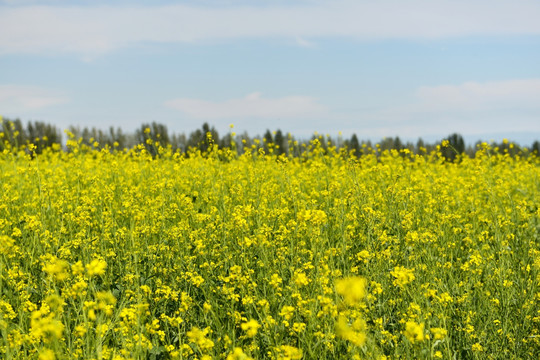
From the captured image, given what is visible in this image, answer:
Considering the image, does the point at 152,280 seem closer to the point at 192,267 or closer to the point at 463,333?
the point at 192,267

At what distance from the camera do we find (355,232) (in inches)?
201

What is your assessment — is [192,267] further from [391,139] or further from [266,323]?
[391,139]

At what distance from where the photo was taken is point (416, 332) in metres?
2.22

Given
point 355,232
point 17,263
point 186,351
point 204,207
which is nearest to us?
point 186,351

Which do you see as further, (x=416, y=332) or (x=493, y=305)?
(x=493, y=305)

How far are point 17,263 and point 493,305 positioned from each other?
386cm

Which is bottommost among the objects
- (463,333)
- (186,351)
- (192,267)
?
(463,333)

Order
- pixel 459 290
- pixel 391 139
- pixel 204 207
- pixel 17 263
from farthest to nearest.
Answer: pixel 391 139 → pixel 204 207 → pixel 17 263 → pixel 459 290

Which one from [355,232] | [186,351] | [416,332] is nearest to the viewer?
[416,332]

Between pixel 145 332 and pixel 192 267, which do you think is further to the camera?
pixel 192 267

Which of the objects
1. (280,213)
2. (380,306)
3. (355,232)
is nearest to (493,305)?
(380,306)

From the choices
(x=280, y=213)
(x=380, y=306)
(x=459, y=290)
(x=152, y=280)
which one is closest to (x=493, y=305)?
(x=459, y=290)

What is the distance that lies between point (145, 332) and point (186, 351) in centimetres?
53

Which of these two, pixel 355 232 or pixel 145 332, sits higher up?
pixel 355 232
